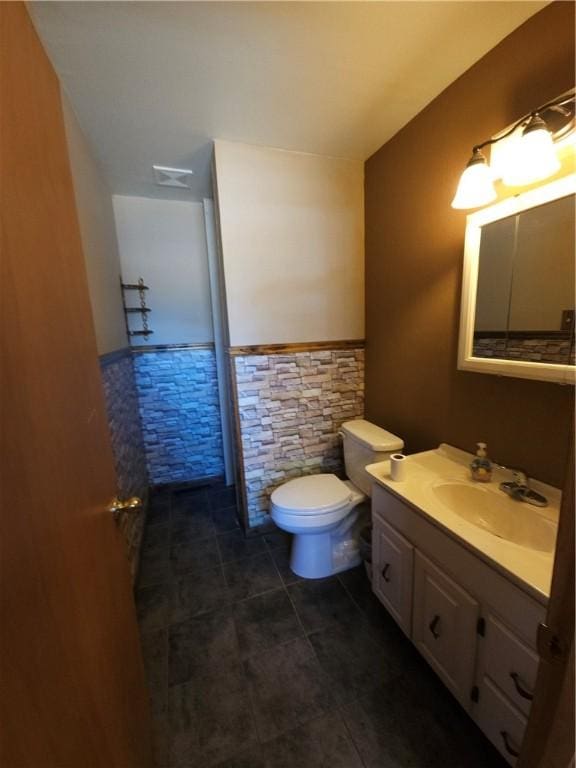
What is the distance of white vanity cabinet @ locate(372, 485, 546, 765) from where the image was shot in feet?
2.68

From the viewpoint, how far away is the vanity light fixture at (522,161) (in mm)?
917

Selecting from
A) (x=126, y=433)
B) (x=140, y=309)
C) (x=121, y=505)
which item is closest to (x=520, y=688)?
(x=121, y=505)

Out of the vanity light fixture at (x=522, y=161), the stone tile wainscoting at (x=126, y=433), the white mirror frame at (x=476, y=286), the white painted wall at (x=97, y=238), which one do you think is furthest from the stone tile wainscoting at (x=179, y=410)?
the vanity light fixture at (x=522, y=161)

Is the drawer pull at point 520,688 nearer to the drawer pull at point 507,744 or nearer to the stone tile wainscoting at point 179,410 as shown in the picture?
the drawer pull at point 507,744

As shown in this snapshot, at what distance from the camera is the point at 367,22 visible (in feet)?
3.40

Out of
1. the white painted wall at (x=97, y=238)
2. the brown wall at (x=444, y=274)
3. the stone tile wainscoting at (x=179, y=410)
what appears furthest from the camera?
the stone tile wainscoting at (x=179, y=410)

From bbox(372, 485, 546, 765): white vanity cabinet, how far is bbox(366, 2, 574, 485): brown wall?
49 cm

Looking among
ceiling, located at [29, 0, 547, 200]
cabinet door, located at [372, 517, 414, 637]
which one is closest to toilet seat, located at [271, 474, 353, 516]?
cabinet door, located at [372, 517, 414, 637]

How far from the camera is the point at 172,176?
6.52 feet

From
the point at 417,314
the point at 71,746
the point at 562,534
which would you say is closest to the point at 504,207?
the point at 417,314

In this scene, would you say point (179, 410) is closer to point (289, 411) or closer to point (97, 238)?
point (289, 411)

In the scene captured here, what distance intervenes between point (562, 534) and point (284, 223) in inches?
74.6

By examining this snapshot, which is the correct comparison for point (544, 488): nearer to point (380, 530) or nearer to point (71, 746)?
point (380, 530)

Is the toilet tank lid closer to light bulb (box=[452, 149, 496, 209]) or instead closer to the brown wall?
the brown wall
